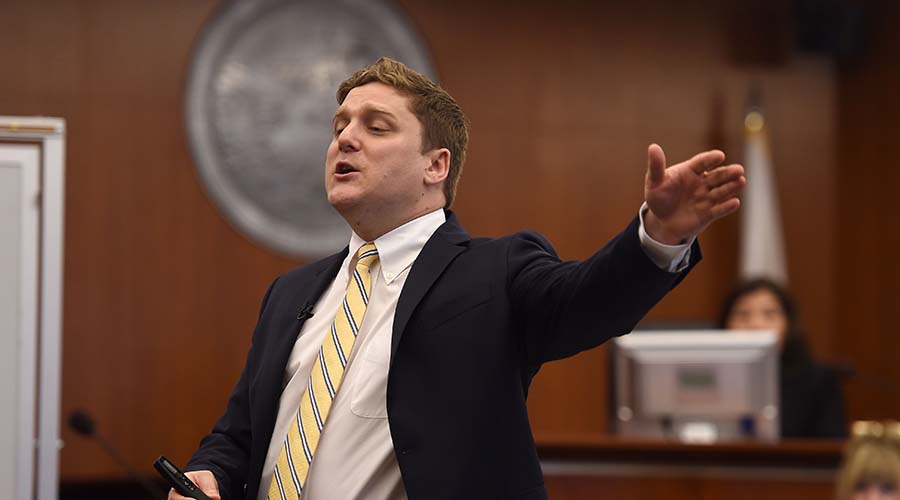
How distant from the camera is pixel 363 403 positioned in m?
1.96

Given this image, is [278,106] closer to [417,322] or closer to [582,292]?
[417,322]

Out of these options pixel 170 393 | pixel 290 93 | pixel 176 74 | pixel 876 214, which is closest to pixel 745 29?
pixel 876 214

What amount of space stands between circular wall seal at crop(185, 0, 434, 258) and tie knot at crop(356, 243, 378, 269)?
4.23 metres

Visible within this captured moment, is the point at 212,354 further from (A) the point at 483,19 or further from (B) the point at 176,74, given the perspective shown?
(A) the point at 483,19

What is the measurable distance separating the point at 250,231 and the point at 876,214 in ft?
13.0

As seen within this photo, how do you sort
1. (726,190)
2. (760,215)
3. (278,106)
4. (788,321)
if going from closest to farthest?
1. (726,190)
2. (788,321)
3. (278,106)
4. (760,215)

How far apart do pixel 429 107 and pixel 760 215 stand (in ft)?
17.3

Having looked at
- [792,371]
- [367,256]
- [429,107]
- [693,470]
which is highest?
[429,107]

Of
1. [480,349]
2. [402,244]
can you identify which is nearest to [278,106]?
[402,244]

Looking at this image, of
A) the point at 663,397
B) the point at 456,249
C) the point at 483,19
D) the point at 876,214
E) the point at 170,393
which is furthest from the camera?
the point at 876,214

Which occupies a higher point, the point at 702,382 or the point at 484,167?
the point at 484,167

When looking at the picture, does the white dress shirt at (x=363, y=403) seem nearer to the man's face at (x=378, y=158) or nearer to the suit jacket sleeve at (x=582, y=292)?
the man's face at (x=378, y=158)

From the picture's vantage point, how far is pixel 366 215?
2.14 m

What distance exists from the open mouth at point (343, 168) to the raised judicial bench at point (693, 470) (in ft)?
7.43
